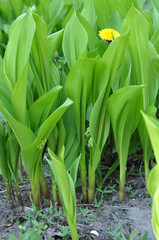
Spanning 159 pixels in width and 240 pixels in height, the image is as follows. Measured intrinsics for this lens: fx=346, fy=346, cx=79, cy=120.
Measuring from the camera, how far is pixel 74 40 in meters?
1.36

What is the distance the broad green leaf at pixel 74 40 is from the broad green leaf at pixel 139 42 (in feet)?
0.54

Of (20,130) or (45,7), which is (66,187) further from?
(45,7)

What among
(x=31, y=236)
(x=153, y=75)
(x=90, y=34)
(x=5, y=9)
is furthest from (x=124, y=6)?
(x=31, y=236)

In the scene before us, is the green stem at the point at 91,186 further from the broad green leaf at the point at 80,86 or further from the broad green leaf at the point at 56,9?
the broad green leaf at the point at 56,9

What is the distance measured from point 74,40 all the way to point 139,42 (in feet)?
0.83

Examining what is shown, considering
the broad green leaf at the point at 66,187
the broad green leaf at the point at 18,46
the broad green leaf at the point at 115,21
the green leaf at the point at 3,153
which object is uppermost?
the broad green leaf at the point at 115,21

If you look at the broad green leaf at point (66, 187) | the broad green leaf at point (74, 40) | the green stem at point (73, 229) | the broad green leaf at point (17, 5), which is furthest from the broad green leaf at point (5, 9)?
the green stem at point (73, 229)

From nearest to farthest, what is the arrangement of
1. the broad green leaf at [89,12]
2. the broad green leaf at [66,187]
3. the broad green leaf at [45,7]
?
the broad green leaf at [66,187] < the broad green leaf at [89,12] < the broad green leaf at [45,7]

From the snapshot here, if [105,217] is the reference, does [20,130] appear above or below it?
above

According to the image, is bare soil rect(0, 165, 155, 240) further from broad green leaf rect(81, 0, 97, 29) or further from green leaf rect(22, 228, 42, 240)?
broad green leaf rect(81, 0, 97, 29)

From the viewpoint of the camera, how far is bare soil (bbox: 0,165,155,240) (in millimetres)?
1334

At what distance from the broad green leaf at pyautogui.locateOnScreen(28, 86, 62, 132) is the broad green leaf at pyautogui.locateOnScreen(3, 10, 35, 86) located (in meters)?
0.11

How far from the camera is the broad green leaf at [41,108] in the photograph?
1230 mm

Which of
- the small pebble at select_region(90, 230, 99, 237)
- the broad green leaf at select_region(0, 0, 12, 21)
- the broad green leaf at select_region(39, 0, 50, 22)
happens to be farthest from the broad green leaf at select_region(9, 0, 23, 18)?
the small pebble at select_region(90, 230, 99, 237)
